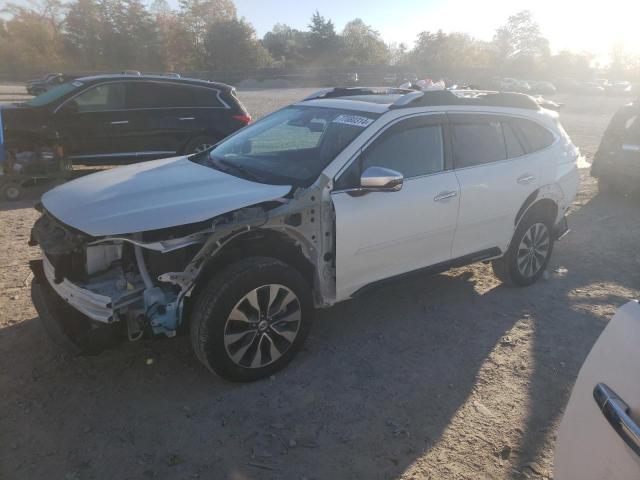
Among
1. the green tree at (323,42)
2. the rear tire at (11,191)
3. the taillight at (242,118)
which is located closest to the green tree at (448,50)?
the green tree at (323,42)

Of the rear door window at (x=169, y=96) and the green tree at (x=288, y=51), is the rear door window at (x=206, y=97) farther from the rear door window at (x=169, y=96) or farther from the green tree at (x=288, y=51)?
the green tree at (x=288, y=51)

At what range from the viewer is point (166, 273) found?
2900 mm

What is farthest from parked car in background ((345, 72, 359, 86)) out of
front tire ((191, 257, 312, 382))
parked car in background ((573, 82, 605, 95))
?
front tire ((191, 257, 312, 382))

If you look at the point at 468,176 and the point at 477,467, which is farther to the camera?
the point at 468,176

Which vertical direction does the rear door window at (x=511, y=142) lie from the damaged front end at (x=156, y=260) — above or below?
above

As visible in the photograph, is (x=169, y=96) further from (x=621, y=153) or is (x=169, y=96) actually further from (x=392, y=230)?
(x=621, y=153)

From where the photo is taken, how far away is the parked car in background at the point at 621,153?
7.60 metres

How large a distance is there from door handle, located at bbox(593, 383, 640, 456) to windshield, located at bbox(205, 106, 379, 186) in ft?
7.30

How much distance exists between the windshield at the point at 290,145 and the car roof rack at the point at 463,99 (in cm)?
36

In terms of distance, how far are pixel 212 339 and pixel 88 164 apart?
21.3ft

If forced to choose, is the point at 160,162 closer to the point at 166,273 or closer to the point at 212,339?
the point at 166,273

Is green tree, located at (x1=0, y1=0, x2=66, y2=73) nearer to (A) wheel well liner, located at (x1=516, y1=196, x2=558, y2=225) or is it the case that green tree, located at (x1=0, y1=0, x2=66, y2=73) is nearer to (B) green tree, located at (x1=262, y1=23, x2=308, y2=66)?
(B) green tree, located at (x1=262, y1=23, x2=308, y2=66)

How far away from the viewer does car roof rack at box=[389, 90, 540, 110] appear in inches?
151

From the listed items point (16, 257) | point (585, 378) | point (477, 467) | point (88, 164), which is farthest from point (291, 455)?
point (88, 164)
